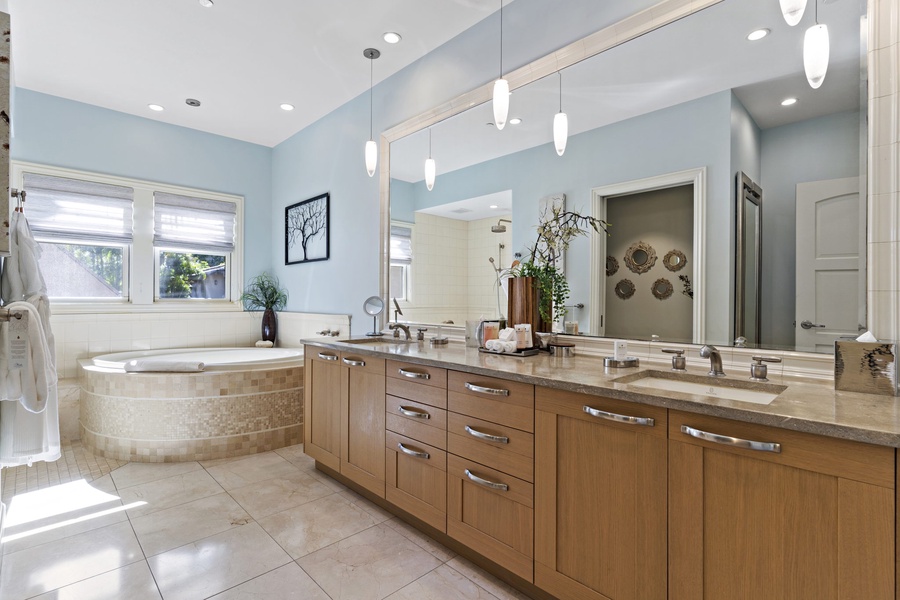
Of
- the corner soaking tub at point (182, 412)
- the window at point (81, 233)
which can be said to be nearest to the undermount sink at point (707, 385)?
the corner soaking tub at point (182, 412)

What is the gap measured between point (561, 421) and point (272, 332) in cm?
378

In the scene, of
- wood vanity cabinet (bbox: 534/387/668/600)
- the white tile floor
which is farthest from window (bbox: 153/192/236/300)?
wood vanity cabinet (bbox: 534/387/668/600)

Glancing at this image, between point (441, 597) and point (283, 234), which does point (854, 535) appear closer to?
point (441, 597)

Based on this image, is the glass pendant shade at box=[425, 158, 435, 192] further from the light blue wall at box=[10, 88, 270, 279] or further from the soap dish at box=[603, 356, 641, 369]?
the light blue wall at box=[10, 88, 270, 279]

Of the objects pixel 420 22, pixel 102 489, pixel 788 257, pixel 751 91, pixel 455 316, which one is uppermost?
pixel 420 22

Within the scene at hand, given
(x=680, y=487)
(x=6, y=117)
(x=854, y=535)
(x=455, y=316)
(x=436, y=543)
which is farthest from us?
(x=455, y=316)

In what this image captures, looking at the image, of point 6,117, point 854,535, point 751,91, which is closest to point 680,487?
point 854,535

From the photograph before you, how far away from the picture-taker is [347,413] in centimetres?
252

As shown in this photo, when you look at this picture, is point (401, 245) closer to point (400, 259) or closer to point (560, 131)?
point (400, 259)

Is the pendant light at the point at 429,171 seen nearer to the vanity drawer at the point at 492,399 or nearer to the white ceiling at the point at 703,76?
the white ceiling at the point at 703,76

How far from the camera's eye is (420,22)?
105 inches

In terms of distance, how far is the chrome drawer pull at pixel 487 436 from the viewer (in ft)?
5.45

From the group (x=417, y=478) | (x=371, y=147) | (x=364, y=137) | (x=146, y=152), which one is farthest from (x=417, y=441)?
(x=146, y=152)

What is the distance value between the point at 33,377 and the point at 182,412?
1.46 m
